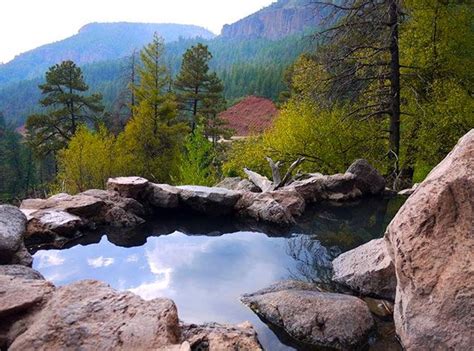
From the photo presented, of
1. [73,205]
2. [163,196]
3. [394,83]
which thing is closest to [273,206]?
[163,196]

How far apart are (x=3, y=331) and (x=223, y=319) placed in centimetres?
218

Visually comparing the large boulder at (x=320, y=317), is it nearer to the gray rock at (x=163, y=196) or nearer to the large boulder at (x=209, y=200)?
the large boulder at (x=209, y=200)

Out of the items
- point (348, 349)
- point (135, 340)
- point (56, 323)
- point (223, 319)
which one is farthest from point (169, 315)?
point (348, 349)

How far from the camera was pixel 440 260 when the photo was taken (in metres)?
3.54

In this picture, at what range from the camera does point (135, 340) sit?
3188mm

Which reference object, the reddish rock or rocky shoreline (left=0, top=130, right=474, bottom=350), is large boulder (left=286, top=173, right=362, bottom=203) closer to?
rocky shoreline (left=0, top=130, right=474, bottom=350)

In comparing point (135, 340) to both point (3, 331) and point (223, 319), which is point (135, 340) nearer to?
point (3, 331)

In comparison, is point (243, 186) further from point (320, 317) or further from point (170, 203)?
point (320, 317)

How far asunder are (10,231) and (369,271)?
4873 mm

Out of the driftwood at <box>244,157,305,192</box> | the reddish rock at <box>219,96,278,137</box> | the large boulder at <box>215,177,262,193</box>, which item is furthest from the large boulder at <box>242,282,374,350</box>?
the reddish rock at <box>219,96,278,137</box>

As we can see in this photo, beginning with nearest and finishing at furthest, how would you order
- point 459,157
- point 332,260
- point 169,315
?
point 169,315
point 459,157
point 332,260

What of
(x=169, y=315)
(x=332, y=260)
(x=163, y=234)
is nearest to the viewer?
(x=169, y=315)

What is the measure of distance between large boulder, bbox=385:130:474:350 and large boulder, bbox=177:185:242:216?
5.15 m

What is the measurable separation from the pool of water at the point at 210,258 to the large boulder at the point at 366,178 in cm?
166
